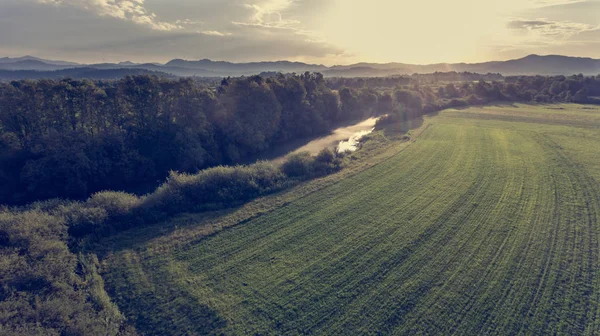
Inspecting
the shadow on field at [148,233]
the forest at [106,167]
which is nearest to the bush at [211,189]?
the forest at [106,167]

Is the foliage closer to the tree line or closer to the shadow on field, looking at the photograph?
the shadow on field

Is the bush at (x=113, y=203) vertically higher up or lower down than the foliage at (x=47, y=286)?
higher up

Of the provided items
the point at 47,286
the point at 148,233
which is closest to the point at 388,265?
the point at 148,233

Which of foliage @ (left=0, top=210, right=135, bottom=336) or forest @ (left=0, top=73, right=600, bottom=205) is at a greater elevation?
forest @ (left=0, top=73, right=600, bottom=205)

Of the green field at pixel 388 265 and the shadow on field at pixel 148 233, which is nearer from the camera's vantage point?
the green field at pixel 388 265

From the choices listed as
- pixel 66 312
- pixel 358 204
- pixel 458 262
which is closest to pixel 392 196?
pixel 358 204

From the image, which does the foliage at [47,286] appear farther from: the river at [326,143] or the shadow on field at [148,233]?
→ the river at [326,143]

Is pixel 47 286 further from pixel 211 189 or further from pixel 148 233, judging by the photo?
pixel 211 189

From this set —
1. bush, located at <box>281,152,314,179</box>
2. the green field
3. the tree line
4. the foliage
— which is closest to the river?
the tree line

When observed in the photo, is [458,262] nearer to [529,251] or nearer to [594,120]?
[529,251]
